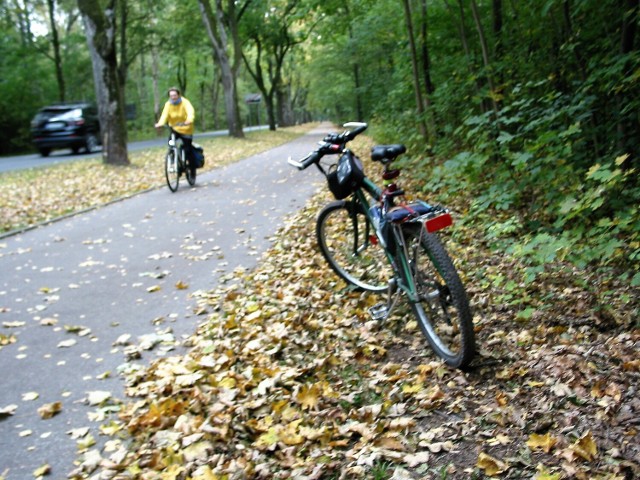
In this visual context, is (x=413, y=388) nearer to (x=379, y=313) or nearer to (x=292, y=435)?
(x=292, y=435)

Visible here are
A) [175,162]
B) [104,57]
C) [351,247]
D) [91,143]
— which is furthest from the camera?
[91,143]

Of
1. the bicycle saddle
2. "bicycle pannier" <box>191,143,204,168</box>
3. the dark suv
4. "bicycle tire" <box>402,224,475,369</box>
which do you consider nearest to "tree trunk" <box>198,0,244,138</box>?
the dark suv

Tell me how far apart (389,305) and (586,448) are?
6.51 feet

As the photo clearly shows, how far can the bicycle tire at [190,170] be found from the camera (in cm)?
1176

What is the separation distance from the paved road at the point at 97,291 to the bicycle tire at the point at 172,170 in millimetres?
462

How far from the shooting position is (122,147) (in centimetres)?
1622

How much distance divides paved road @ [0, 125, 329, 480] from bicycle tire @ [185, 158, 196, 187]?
2.45 ft

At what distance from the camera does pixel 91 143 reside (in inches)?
848

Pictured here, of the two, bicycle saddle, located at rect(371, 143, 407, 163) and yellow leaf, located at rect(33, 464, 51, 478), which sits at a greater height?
bicycle saddle, located at rect(371, 143, 407, 163)

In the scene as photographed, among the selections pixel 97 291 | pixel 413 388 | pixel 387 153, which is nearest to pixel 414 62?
pixel 387 153

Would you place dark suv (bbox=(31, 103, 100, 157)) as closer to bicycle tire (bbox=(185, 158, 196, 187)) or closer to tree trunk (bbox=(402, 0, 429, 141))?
bicycle tire (bbox=(185, 158, 196, 187))

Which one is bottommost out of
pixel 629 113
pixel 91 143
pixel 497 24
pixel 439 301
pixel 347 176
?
pixel 439 301

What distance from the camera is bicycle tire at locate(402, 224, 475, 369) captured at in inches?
137

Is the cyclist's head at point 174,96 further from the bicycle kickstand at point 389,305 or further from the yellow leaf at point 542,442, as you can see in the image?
the yellow leaf at point 542,442
